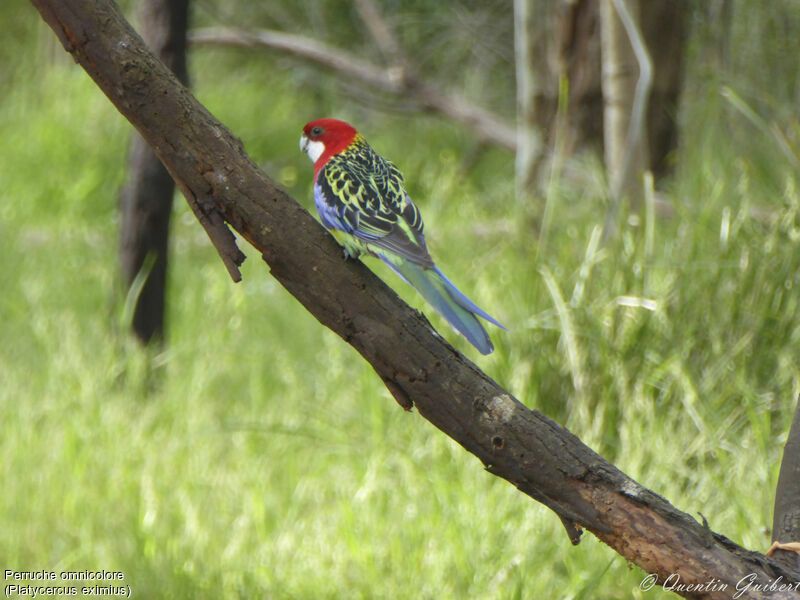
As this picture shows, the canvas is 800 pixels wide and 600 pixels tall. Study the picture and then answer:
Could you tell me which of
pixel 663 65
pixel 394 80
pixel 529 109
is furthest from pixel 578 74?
pixel 394 80

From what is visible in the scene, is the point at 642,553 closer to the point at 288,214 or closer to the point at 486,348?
the point at 486,348

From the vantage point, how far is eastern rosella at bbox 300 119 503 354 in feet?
5.08

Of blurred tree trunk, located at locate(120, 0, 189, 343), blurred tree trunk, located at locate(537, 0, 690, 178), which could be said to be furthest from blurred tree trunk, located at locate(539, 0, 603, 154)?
blurred tree trunk, located at locate(120, 0, 189, 343)

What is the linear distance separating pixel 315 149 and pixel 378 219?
382mm

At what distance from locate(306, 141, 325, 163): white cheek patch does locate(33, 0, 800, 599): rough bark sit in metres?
0.39

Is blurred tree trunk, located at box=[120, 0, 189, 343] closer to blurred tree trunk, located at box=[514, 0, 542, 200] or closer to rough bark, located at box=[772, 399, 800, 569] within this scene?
blurred tree trunk, located at box=[514, 0, 542, 200]

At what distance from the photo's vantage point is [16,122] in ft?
25.5

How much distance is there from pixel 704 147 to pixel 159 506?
8.50 ft

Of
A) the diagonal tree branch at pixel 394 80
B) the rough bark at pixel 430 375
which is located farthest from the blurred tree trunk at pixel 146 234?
the diagonal tree branch at pixel 394 80

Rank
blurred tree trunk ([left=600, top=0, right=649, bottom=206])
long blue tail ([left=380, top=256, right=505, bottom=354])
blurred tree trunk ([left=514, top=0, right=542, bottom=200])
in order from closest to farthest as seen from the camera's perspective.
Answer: long blue tail ([left=380, top=256, right=505, bottom=354]), blurred tree trunk ([left=600, top=0, right=649, bottom=206]), blurred tree trunk ([left=514, top=0, right=542, bottom=200])

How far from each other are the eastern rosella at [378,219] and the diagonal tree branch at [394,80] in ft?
14.8

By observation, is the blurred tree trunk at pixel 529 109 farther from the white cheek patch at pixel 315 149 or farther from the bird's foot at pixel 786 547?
the bird's foot at pixel 786 547

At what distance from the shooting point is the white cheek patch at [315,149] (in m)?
1.95

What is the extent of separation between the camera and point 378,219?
5.49ft
